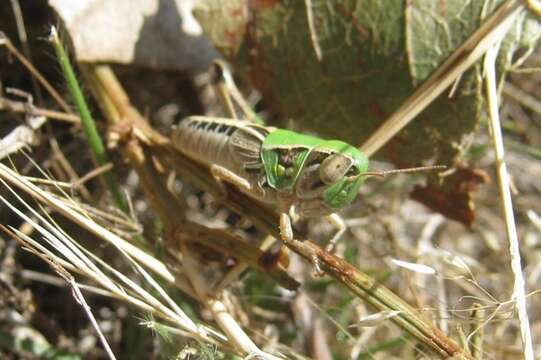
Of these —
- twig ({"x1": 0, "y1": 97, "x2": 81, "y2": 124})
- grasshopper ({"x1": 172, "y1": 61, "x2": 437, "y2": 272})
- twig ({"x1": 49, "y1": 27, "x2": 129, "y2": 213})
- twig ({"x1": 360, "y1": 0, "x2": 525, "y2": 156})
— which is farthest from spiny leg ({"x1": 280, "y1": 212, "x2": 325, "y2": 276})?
twig ({"x1": 0, "y1": 97, "x2": 81, "y2": 124})

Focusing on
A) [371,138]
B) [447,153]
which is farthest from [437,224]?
[371,138]

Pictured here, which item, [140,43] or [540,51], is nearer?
[140,43]

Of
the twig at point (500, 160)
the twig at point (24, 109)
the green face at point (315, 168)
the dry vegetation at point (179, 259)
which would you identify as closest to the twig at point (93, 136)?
the dry vegetation at point (179, 259)

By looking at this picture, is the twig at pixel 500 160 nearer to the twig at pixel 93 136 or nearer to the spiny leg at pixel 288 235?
the spiny leg at pixel 288 235

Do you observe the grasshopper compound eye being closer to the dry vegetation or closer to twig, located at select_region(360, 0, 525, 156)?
the dry vegetation

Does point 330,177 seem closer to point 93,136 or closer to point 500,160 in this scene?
point 500,160

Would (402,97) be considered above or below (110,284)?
above

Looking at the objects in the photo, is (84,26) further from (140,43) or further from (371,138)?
(371,138)
